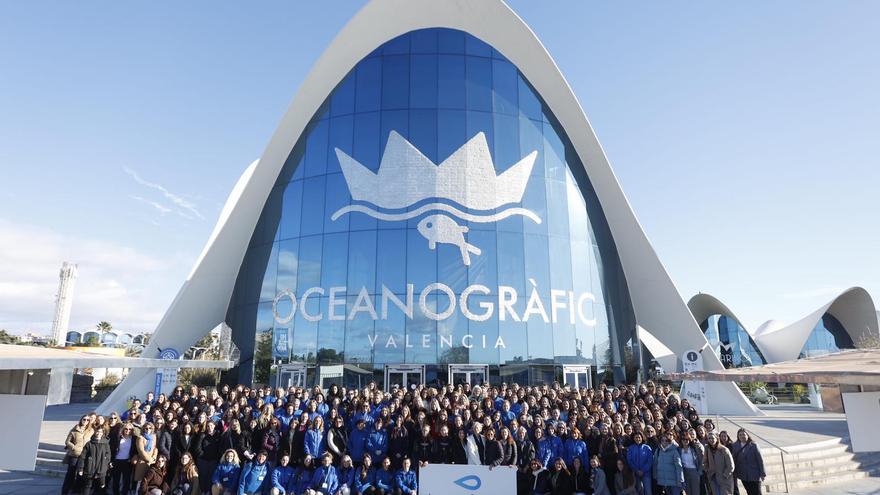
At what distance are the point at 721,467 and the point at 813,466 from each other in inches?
197

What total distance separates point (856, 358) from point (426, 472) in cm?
768

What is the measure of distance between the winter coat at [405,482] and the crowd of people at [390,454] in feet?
Answer: 0.05

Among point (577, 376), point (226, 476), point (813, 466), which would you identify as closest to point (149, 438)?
point (226, 476)

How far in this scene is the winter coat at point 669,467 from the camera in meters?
7.62

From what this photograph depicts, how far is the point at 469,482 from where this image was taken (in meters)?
8.12

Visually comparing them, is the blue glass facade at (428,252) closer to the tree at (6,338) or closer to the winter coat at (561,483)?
the winter coat at (561,483)

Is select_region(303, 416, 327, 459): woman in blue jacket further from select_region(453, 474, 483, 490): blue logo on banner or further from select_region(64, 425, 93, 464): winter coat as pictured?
select_region(64, 425, 93, 464): winter coat

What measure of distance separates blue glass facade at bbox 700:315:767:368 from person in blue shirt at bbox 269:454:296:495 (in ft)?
140

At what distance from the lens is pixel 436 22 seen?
72.1 feet

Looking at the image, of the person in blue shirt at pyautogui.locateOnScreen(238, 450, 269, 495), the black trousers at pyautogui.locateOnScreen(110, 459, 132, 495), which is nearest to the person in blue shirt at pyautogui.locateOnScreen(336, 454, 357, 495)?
the person in blue shirt at pyautogui.locateOnScreen(238, 450, 269, 495)

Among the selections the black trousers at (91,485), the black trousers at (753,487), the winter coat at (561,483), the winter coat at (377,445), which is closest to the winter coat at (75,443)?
the black trousers at (91,485)

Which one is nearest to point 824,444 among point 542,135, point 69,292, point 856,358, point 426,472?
point 856,358

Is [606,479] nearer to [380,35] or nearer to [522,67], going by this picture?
[522,67]

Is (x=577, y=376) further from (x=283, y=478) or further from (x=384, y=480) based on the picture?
(x=283, y=478)
